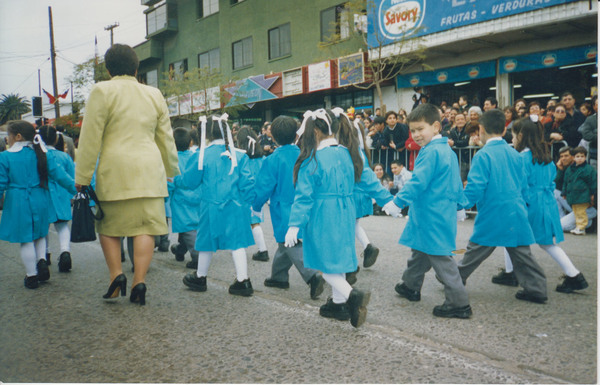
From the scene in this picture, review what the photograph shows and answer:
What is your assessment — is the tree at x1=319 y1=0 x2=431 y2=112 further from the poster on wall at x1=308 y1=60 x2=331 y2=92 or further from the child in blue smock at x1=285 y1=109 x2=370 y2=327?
the child in blue smock at x1=285 y1=109 x2=370 y2=327

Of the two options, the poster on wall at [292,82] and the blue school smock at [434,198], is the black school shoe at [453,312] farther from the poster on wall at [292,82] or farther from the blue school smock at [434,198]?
the poster on wall at [292,82]

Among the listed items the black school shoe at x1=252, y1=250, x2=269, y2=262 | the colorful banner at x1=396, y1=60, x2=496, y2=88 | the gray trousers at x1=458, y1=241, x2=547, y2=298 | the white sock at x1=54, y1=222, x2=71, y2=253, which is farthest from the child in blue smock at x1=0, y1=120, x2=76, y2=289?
the colorful banner at x1=396, y1=60, x2=496, y2=88

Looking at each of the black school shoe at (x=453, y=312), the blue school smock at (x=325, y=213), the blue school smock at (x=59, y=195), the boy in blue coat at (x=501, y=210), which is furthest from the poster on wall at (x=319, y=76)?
the black school shoe at (x=453, y=312)

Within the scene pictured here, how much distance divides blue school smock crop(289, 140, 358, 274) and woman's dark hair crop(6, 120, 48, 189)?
2821 millimetres

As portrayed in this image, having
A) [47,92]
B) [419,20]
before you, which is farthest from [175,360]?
[419,20]

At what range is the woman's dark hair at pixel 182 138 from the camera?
227 inches

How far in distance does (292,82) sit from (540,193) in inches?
486

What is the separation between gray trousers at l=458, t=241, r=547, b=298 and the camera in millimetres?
3689

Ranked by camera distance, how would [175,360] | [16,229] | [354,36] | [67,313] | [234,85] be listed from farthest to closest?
[234,85], [354,36], [16,229], [67,313], [175,360]

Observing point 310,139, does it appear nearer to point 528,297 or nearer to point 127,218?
point 127,218

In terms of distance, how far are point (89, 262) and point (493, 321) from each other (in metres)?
4.39

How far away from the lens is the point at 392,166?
919 centimetres

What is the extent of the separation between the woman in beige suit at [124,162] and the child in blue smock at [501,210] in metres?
2.44

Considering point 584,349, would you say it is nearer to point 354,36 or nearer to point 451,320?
point 451,320
